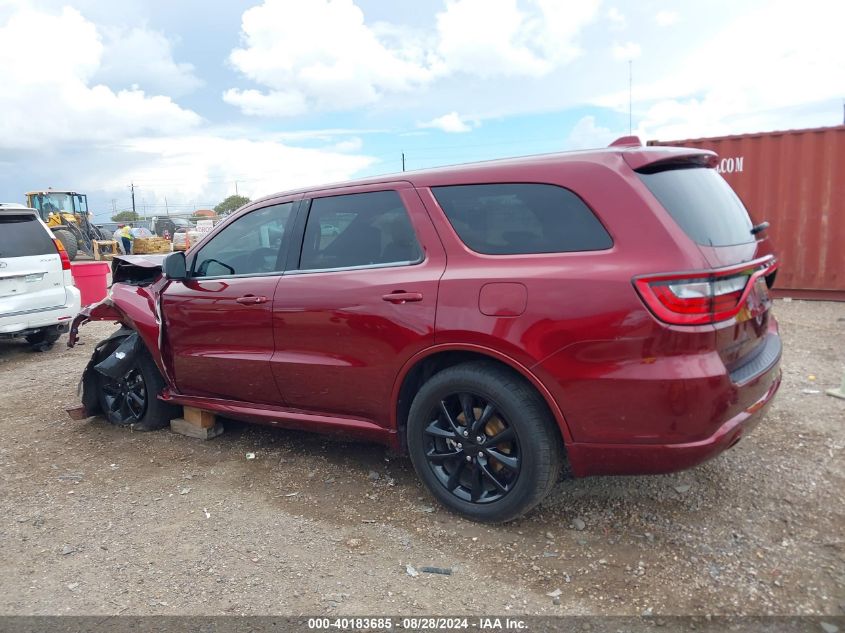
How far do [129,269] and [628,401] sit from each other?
12.7 ft

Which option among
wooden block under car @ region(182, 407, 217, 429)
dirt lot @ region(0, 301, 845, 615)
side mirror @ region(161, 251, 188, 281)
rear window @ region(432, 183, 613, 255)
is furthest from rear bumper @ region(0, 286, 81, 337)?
rear window @ region(432, 183, 613, 255)

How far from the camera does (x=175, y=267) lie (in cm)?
410

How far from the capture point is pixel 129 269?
15.9ft

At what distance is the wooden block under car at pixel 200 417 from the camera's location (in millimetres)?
4520

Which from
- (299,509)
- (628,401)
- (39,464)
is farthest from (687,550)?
(39,464)

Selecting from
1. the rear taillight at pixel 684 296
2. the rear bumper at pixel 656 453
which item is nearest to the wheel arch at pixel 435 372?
the rear bumper at pixel 656 453

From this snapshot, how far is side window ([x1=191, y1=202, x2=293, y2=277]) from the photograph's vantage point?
3.88 m

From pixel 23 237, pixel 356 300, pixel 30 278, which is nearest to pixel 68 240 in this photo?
pixel 23 237

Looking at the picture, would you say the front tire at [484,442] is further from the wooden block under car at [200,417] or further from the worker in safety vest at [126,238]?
the worker in safety vest at [126,238]

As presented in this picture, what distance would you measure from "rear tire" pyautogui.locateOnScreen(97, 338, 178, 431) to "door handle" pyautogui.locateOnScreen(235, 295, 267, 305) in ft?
3.99

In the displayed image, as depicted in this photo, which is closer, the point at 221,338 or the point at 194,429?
the point at 221,338

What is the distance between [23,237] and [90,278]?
267 cm

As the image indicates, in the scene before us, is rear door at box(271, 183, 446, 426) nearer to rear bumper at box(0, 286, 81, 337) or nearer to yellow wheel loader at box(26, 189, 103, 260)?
rear bumper at box(0, 286, 81, 337)

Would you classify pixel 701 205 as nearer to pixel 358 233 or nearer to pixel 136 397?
pixel 358 233
